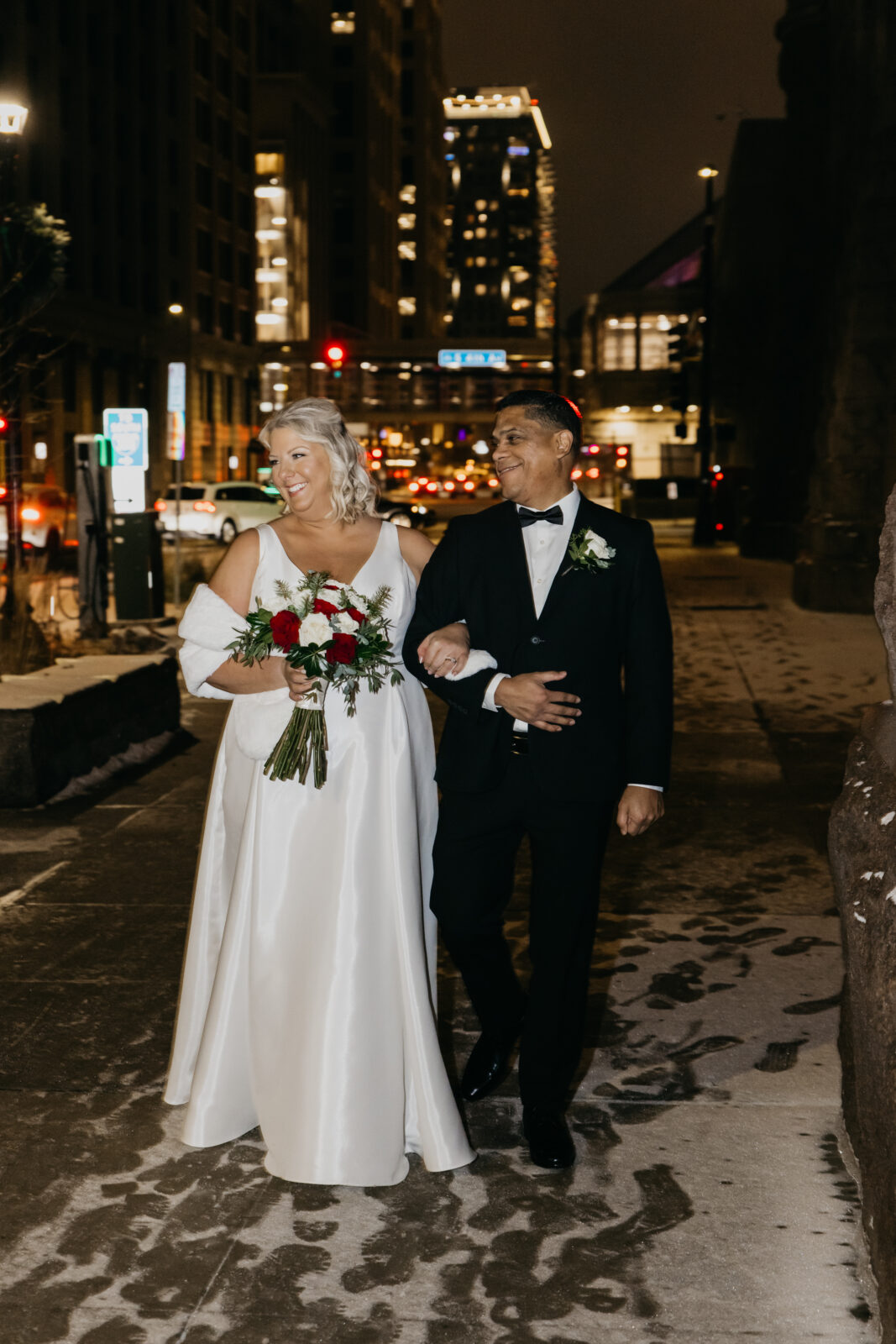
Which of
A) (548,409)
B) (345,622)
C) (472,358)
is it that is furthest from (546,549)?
(472,358)

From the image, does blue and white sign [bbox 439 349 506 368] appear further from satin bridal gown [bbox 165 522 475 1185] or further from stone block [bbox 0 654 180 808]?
satin bridal gown [bbox 165 522 475 1185]

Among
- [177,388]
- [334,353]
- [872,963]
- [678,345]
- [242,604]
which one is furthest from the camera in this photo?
[334,353]

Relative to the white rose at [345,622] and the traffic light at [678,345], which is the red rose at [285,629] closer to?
the white rose at [345,622]

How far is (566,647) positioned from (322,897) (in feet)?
3.07

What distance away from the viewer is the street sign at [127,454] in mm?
17797

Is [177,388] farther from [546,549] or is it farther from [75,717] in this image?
[546,549]

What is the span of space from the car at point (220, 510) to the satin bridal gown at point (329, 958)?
35860mm

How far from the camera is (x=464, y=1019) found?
5.41 meters

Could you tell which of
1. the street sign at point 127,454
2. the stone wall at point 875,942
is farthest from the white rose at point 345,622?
the street sign at point 127,454

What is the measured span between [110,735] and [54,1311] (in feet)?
22.4

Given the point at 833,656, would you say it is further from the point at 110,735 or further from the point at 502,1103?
the point at 502,1103

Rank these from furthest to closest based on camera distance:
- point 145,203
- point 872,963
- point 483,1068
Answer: point 145,203
point 483,1068
point 872,963

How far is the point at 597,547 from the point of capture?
13.0 feet

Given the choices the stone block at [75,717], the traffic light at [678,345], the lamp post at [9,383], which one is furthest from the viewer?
the traffic light at [678,345]
